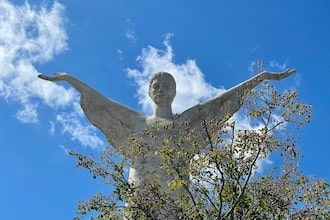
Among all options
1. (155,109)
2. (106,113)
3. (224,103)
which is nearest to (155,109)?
(155,109)

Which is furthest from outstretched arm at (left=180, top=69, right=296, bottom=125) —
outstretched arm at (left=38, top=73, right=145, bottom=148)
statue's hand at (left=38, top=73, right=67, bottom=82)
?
statue's hand at (left=38, top=73, right=67, bottom=82)

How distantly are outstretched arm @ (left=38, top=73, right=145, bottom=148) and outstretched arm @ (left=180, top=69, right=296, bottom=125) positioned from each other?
110 cm

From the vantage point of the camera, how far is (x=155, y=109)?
1378 centimetres

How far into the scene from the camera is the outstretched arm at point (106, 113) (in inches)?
536

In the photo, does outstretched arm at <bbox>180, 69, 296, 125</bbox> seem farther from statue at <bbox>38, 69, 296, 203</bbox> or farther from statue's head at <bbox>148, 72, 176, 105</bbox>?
statue's head at <bbox>148, 72, 176, 105</bbox>

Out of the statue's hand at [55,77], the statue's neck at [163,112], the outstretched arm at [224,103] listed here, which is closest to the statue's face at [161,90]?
the statue's neck at [163,112]

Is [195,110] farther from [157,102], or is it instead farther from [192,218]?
[192,218]

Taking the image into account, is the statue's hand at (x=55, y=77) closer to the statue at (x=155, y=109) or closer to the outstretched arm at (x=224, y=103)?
the statue at (x=155, y=109)

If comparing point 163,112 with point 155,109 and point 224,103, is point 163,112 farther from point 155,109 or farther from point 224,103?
point 224,103

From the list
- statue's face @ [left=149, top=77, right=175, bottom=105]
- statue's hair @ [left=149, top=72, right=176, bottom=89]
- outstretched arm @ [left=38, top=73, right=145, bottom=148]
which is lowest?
outstretched arm @ [left=38, top=73, right=145, bottom=148]

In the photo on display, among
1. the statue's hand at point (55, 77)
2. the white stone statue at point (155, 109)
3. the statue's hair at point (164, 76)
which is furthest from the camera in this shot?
the statue's hair at point (164, 76)

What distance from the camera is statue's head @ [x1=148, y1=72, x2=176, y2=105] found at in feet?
44.7

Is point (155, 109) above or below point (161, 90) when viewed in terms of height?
below

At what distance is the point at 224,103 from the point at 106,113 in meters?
2.53
